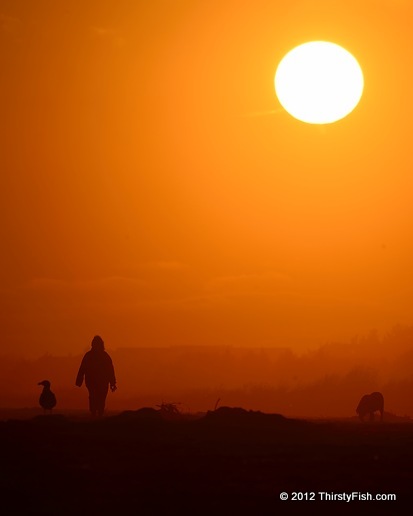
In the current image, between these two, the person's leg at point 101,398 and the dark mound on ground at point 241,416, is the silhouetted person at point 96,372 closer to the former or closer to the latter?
the person's leg at point 101,398

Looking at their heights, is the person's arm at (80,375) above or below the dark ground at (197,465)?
above

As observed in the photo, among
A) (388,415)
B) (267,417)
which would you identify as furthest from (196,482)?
(388,415)

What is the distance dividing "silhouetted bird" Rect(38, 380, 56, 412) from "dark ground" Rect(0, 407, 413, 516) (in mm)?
4377

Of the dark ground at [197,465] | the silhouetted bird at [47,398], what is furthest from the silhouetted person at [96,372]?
the dark ground at [197,465]

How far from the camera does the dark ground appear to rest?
55.9ft

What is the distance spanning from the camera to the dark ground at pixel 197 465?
17.0 m

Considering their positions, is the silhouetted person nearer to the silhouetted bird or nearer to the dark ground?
the silhouetted bird

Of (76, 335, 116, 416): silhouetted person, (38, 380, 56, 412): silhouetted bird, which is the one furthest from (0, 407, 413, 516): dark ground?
(76, 335, 116, 416): silhouetted person

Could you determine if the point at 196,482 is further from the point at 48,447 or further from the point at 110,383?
the point at 110,383

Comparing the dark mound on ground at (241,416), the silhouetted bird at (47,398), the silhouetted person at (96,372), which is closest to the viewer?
the dark mound on ground at (241,416)

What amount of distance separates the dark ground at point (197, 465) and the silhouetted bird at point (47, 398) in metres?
4.38

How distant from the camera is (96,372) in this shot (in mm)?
31953

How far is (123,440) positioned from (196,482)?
517 cm

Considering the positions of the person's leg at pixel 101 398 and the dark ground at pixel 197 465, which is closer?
the dark ground at pixel 197 465
